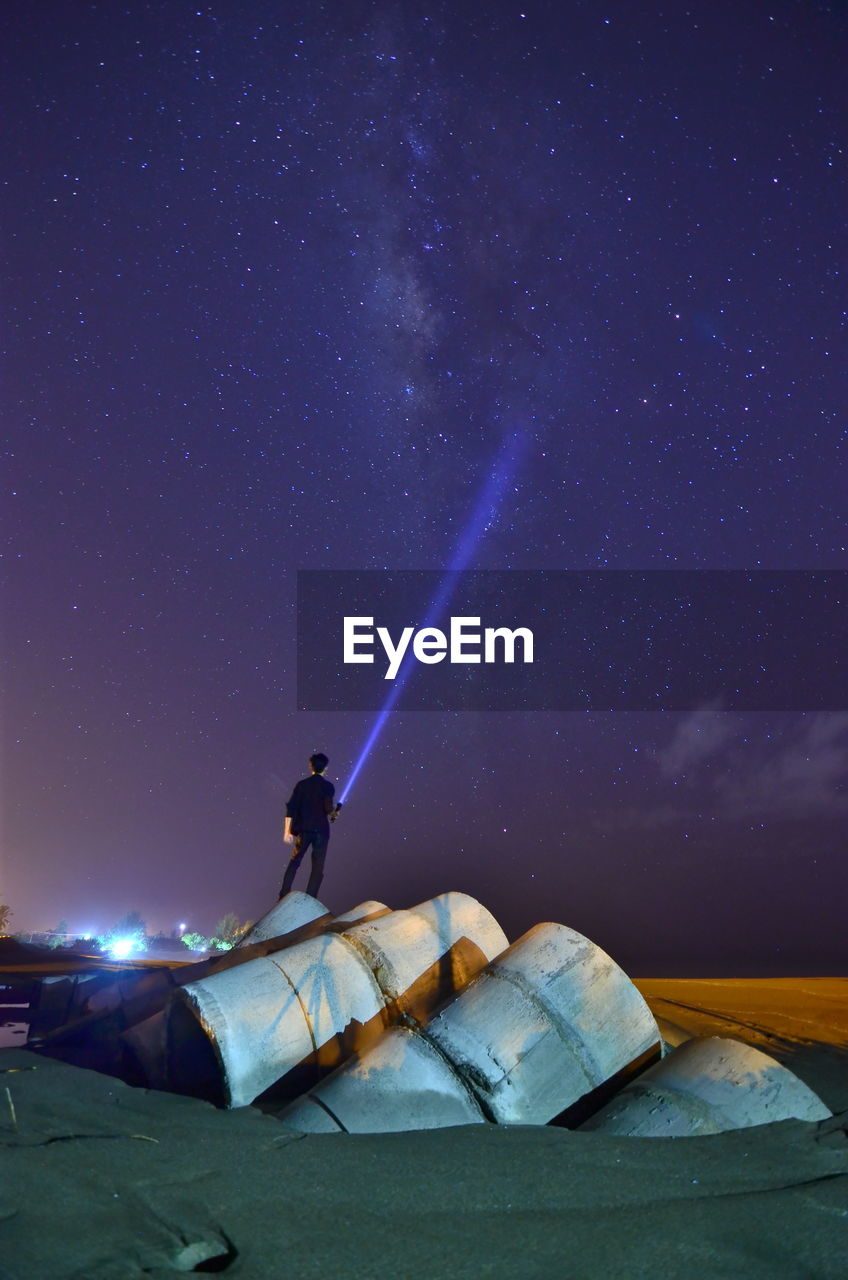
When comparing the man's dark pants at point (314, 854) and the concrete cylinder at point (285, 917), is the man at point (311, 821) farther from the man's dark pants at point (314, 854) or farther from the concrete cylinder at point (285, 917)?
the concrete cylinder at point (285, 917)

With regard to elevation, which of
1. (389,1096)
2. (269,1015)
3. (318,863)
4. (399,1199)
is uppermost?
(318,863)

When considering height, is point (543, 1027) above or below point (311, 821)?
below

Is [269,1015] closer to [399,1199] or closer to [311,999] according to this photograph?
[311,999]

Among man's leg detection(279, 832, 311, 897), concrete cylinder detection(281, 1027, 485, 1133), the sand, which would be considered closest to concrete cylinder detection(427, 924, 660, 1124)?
concrete cylinder detection(281, 1027, 485, 1133)

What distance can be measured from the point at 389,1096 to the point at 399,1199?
1.33 metres

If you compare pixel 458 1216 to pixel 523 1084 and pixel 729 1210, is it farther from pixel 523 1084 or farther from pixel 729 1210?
pixel 523 1084

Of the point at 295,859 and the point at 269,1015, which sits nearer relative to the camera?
the point at 269,1015

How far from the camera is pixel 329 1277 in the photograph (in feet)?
8.75

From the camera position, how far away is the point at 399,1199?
3.34 meters

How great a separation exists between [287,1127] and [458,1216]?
4.95 ft

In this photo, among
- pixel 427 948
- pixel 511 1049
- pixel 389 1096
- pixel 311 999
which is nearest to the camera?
pixel 389 1096

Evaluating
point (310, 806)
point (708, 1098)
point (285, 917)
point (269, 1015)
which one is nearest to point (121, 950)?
point (310, 806)

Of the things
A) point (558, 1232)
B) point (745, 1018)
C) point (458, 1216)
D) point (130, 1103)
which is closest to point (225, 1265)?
point (458, 1216)

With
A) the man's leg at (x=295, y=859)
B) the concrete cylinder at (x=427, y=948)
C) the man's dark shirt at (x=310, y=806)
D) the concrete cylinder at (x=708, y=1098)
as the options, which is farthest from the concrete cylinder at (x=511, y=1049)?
the man's leg at (x=295, y=859)
